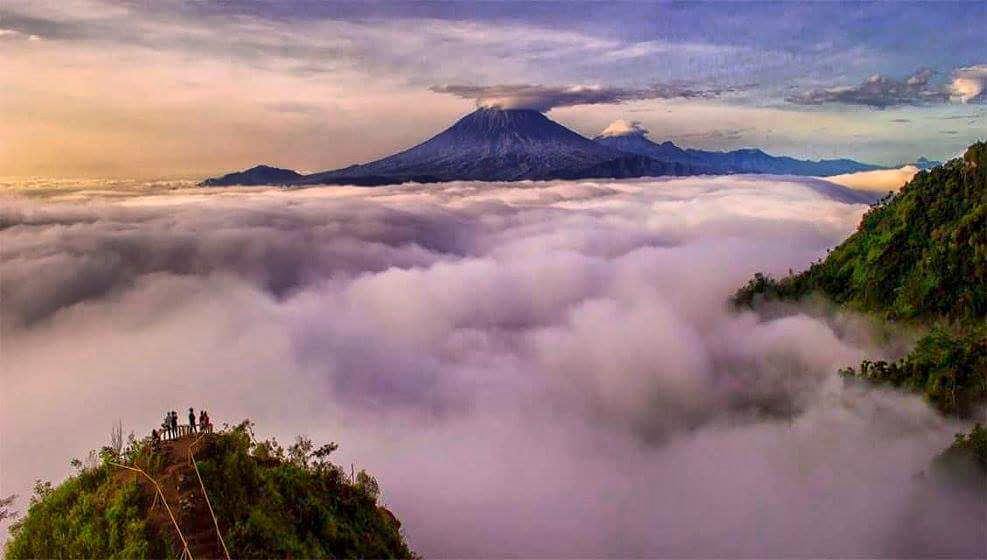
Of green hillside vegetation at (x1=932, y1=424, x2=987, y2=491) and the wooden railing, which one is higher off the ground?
the wooden railing

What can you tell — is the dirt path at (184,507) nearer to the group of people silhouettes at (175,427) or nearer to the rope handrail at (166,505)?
the rope handrail at (166,505)

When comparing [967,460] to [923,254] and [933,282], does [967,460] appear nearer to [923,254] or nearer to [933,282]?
[933,282]

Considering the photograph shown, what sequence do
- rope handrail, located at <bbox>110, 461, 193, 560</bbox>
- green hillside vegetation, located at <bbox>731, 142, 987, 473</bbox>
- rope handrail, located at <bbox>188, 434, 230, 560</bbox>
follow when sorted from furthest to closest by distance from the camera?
green hillside vegetation, located at <bbox>731, 142, 987, 473</bbox> < rope handrail, located at <bbox>188, 434, 230, 560</bbox> < rope handrail, located at <bbox>110, 461, 193, 560</bbox>

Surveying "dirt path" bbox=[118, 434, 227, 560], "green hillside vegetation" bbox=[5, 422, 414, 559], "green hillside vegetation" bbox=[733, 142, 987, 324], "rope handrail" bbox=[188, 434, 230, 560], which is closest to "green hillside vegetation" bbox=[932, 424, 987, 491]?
"green hillside vegetation" bbox=[733, 142, 987, 324]

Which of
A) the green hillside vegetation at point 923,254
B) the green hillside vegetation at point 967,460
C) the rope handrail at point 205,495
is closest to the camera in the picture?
the rope handrail at point 205,495

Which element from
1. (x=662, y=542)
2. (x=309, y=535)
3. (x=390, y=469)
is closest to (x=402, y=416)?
(x=390, y=469)

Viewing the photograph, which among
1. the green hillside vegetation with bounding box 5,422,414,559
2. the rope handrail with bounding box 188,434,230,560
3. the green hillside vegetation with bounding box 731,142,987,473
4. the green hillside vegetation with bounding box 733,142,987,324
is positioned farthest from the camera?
the green hillside vegetation with bounding box 733,142,987,324

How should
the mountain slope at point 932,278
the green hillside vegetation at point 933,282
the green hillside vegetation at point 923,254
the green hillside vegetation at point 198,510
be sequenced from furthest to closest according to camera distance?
the green hillside vegetation at point 923,254 → the mountain slope at point 932,278 → the green hillside vegetation at point 933,282 → the green hillside vegetation at point 198,510

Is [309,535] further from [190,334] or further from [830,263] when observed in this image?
[190,334]

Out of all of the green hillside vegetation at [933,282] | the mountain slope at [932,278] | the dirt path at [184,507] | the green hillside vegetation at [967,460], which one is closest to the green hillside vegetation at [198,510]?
the dirt path at [184,507]

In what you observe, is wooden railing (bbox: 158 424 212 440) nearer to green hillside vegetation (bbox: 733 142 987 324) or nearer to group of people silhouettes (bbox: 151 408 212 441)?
group of people silhouettes (bbox: 151 408 212 441)
